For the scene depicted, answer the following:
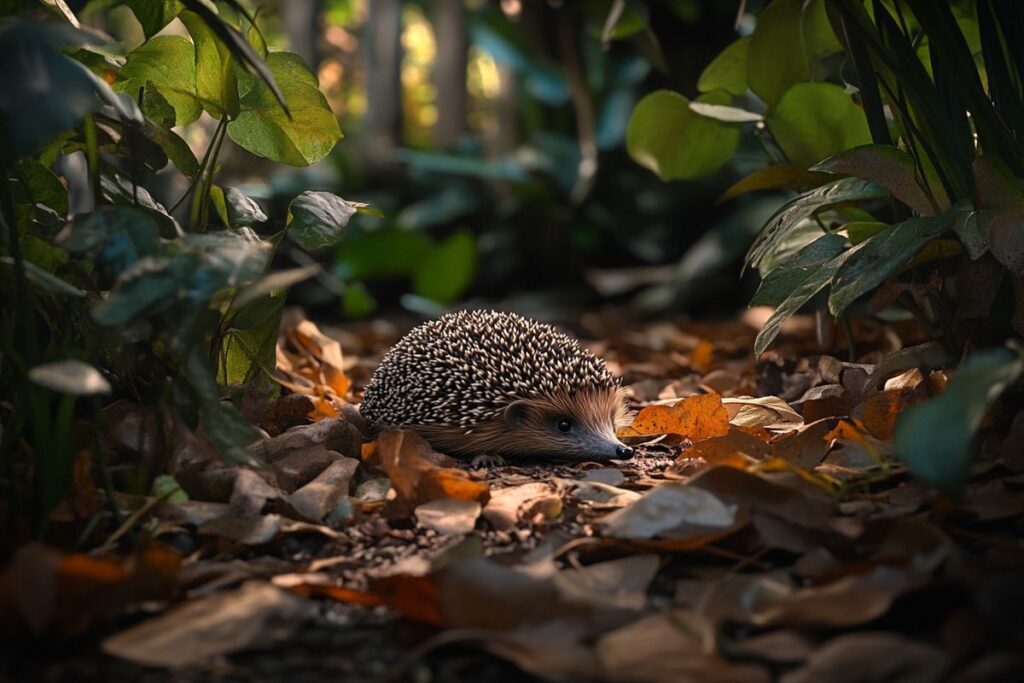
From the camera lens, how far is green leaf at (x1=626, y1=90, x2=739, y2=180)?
367 centimetres

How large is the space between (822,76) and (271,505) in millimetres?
2479

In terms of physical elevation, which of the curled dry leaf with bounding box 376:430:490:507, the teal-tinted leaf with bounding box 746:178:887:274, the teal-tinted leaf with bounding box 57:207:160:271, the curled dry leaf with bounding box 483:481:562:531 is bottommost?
the curled dry leaf with bounding box 483:481:562:531

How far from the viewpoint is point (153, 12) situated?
2.62m

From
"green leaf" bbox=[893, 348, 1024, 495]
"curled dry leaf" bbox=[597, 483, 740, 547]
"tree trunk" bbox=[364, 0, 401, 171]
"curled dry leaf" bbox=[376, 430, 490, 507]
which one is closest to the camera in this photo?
"green leaf" bbox=[893, 348, 1024, 495]

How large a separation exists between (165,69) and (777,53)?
6.43 feet

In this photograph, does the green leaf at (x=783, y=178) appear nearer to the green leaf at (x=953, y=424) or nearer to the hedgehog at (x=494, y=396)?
the hedgehog at (x=494, y=396)

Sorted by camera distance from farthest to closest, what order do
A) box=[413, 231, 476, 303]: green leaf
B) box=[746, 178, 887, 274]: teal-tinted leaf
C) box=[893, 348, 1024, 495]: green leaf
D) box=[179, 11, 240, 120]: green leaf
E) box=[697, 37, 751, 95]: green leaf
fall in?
box=[413, 231, 476, 303]: green leaf, box=[697, 37, 751, 95]: green leaf, box=[746, 178, 887, 274]: teal-tinted leaf, box=[179, 11, 240, 120]: green leaf, box=[893, 348, 1024, 495]: green leaf

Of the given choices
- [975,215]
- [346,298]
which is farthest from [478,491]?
[346,298]

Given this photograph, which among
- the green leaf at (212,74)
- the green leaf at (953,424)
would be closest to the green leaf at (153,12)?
the green leaf at (212,74)

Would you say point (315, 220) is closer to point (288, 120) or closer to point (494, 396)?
point (288, 120)

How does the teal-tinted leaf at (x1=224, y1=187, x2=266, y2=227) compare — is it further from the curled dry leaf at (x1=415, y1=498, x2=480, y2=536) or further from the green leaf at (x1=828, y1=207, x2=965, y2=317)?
the green leaf at (x1=828, y1=207, x2=965, y2=317)

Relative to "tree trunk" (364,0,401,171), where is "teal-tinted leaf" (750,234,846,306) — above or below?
below

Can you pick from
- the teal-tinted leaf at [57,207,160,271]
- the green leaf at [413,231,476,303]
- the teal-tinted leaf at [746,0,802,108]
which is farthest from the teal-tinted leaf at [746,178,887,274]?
the green leaf at [413,231,476,303]

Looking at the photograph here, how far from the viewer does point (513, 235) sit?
845cm
